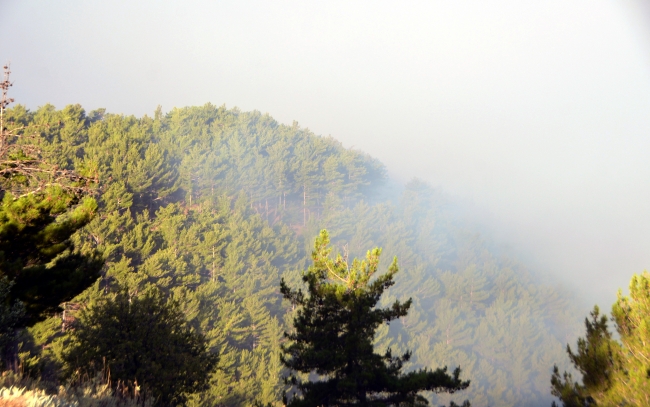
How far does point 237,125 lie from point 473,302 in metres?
72.5

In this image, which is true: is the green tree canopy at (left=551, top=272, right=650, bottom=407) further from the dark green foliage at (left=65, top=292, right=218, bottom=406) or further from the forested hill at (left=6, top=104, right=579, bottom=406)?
the forested hill at (left=6, top=104, right=579, bottom=406)

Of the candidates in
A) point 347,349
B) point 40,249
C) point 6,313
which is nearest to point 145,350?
point 40,249

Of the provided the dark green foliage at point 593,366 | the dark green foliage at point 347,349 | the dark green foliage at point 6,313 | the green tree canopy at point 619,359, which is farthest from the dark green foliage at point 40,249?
the dark green foliage at point 593,366

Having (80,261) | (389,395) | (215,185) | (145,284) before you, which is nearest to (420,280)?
(215,185)

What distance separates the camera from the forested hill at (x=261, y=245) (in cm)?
4284

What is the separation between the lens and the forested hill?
1687 inches

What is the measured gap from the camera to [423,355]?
83.1 metres

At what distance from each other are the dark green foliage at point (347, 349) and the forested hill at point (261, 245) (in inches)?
391

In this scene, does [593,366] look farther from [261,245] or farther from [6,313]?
[261,245]

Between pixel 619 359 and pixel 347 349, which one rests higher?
pixel 619 359

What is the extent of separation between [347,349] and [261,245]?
56624 millimetres

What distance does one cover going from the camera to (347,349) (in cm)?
1688

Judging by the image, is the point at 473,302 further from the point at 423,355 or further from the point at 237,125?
the point at 237,125

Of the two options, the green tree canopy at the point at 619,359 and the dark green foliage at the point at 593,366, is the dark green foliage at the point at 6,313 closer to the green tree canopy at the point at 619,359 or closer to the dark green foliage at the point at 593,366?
the green tree canopy at the point at 619,359
